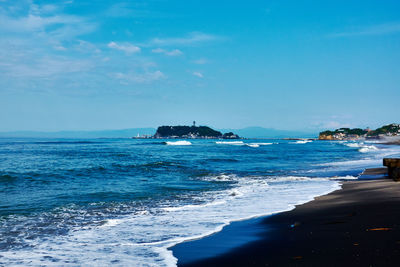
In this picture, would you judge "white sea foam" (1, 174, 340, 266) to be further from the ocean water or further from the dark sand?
the dark sand

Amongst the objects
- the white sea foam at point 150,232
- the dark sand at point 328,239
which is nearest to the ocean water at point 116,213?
the white sea foam at point 150,232

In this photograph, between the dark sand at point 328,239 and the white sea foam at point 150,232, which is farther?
the white sea foam at point 150,232

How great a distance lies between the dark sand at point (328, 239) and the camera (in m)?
5.00

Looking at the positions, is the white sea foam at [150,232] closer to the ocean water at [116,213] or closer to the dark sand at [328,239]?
the ocean water at [116,213]

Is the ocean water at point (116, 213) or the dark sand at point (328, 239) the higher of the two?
the dark sand at point (328, 239)

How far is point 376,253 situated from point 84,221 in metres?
7.40

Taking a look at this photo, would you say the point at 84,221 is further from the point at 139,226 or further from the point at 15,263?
the point at 15,263

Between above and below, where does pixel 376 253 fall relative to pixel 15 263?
above

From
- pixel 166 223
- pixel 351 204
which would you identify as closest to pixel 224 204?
pixel 166 223

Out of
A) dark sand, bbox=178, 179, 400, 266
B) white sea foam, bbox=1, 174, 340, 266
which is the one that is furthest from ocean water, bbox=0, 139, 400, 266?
dark sand, bbox=178, 179, 400, 266

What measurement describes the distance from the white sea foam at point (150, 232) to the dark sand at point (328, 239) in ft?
4.09

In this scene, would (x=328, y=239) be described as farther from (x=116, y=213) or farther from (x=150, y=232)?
(x=116, y=213)

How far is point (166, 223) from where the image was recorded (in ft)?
29.4

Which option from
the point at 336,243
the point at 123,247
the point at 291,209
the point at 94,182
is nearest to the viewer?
the point at 336,243
